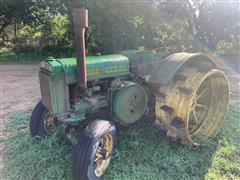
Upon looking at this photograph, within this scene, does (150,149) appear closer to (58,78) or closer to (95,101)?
(95,101)

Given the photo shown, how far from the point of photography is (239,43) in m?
15.1

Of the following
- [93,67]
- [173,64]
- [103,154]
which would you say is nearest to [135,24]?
[173,64]

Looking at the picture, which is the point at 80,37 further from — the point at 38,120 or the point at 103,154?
the point at 38,120

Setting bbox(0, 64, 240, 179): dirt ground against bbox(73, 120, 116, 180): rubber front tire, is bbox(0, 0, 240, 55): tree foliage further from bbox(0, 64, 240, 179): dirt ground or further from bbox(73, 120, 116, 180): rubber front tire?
bbox(73, 120, 116, 180): rubber front tire

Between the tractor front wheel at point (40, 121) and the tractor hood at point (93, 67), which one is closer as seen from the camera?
the tractor hood at point (93, 67)

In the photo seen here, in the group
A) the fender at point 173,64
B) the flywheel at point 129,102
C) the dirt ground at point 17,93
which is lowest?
the dirt ground at point 17,93

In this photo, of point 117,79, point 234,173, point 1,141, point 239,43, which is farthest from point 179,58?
point 239,43

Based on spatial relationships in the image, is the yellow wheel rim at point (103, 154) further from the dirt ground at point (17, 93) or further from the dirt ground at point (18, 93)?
the dirt ground at point (17, 93)

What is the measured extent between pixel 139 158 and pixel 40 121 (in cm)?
138

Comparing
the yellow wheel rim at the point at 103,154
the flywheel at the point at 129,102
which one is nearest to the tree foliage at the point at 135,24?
the flywheel at the point at 129,102

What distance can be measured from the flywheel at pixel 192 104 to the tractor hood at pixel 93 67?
0.59 m

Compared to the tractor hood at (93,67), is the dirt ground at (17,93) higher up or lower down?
lower down

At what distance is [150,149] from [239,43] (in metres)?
15.0

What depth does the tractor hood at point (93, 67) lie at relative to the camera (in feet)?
7.48
